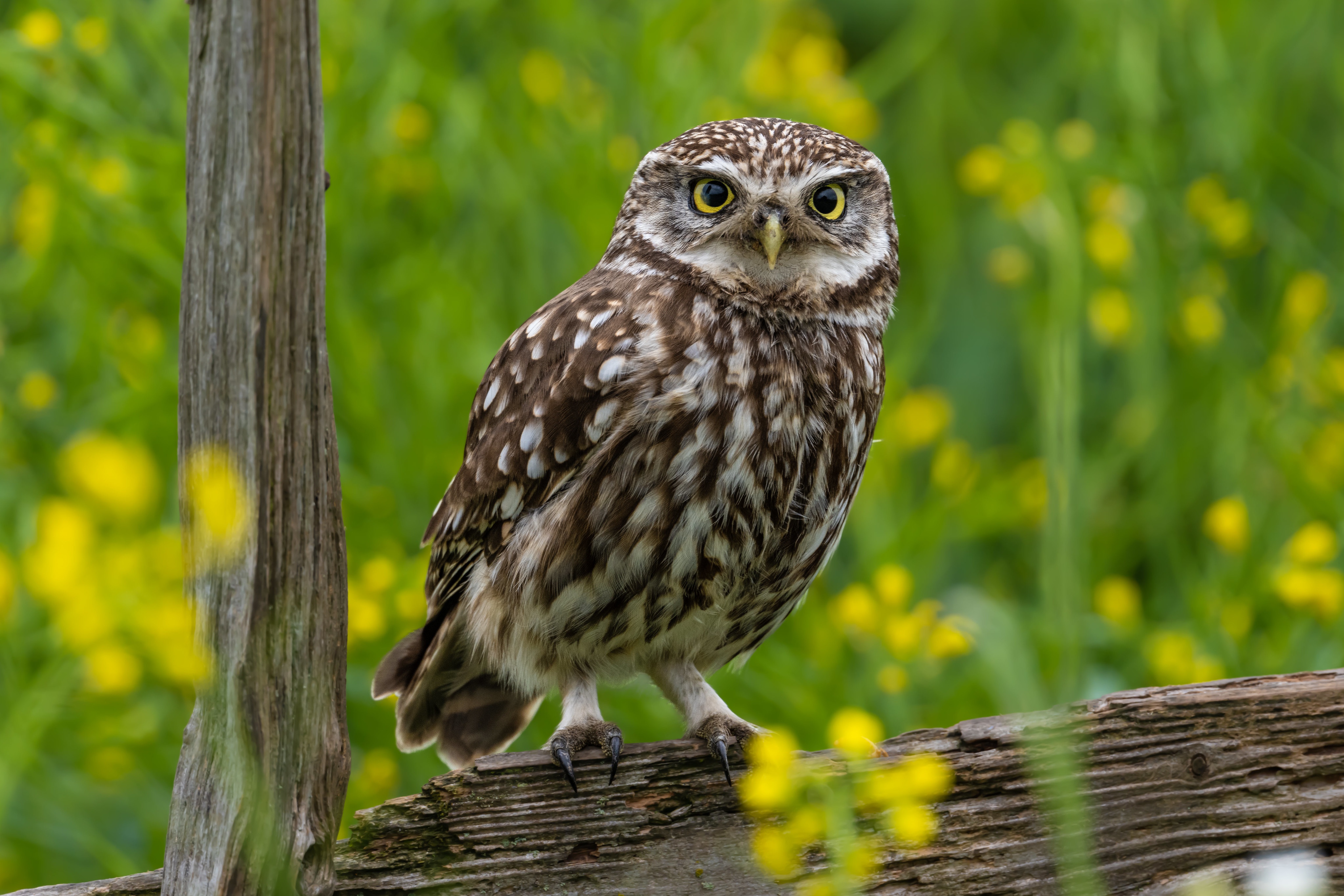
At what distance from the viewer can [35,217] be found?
9.84ft

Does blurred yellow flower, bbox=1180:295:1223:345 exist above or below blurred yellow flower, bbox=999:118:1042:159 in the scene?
below

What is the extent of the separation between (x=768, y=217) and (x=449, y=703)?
1.08m

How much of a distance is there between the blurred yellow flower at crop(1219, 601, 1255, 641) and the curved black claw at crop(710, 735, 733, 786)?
4.81 ft

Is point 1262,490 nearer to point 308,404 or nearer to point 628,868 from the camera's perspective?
point 628,868

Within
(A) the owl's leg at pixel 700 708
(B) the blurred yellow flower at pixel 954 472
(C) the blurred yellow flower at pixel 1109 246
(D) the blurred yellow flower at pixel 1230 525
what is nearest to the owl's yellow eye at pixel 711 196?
(A) the owl's leg at pixel 700 708

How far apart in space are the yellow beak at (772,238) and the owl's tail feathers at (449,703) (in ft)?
2.82

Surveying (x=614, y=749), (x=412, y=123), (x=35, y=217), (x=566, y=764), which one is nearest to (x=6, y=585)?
(x=566, y=764)

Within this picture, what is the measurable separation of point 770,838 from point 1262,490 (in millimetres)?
2622

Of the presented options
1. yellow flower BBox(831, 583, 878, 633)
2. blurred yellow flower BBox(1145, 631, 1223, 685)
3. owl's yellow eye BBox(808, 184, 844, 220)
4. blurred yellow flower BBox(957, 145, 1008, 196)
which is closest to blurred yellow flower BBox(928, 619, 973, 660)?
yellow flower BBox(831, 583, 878, 633)

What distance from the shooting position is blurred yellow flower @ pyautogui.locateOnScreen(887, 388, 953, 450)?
11.6 feet

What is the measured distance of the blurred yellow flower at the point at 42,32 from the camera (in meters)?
2.75

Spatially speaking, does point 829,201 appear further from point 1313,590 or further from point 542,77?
point 542,77

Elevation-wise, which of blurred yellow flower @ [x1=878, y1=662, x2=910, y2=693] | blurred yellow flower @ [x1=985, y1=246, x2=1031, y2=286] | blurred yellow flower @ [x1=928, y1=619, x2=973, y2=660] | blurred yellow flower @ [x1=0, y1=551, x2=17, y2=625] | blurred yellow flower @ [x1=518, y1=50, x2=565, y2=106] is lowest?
blurred yellow flower @ [x1=0, y1=551, x2=17, y2=625]

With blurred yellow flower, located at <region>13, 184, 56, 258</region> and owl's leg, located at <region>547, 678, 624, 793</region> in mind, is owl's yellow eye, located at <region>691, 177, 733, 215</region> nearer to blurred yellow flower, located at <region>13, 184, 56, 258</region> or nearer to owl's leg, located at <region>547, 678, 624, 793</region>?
owl's leg, located at <region>547, 678, 624, 793</region>
